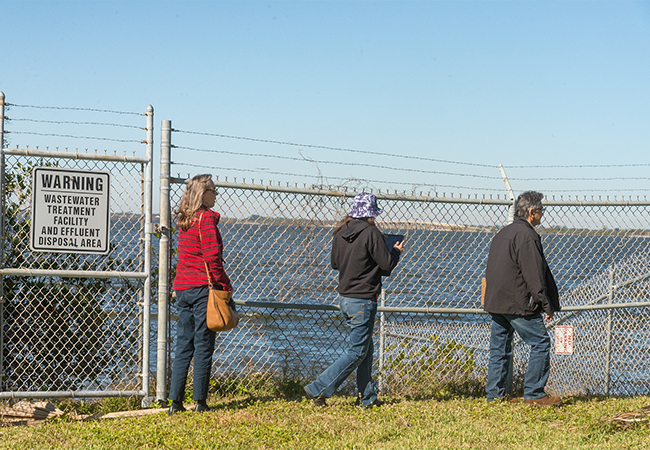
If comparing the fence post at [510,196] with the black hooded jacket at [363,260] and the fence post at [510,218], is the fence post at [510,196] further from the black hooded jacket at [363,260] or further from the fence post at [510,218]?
the black hooded jacket at [363,260]

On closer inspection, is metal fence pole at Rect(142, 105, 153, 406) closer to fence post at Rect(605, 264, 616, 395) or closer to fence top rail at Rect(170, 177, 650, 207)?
fence top rail at Rect(170, 177, 650, 207)

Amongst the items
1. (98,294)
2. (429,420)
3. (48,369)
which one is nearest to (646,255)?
(429,420)

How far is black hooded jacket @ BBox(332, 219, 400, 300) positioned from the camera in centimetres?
500

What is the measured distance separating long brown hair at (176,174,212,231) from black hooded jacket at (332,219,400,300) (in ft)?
4.00

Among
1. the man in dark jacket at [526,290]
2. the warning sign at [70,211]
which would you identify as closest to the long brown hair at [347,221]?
the man in dark jacket at [526,290]

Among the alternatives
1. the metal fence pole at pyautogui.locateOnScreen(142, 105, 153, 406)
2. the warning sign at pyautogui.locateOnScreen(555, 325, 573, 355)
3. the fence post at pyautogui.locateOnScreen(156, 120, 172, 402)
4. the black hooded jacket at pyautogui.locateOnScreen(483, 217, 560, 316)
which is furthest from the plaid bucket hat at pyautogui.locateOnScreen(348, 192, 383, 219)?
the warning sign at pyautogui.locateOnScreen(555, 325, 573, 355)

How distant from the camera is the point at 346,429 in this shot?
15.3 feet

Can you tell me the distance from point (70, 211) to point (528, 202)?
3905 mm

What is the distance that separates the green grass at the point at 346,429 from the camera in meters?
4.24

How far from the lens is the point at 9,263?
5.23 meters

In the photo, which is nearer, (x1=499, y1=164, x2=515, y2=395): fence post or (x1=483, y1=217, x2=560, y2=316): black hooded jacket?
(x1=483, y1=217, x2=560, y2=316): black hooded jacket

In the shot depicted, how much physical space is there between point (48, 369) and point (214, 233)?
2.16 metres

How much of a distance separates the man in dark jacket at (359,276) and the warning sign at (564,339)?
85.1 inches

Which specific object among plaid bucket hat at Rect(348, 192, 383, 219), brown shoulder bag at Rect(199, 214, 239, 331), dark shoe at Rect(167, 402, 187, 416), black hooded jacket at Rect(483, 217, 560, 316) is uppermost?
plaid bucket hat at Rect(348, 192, 383, 219)
